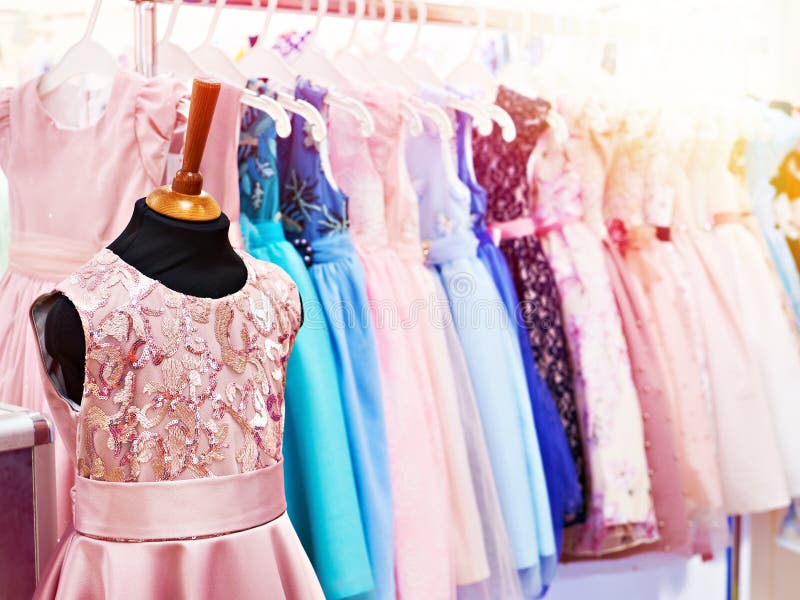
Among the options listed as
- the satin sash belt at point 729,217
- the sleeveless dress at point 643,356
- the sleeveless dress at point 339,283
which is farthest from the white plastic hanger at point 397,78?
the satin sash belt at point 729,217

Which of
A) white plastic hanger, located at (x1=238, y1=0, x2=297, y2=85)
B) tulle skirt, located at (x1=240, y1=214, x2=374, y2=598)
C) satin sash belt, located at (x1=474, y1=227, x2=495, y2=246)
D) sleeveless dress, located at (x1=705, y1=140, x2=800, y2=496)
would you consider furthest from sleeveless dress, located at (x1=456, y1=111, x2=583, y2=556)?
sleeveless dress, located at (x1=705, y1=140, x2=800, y2=496)

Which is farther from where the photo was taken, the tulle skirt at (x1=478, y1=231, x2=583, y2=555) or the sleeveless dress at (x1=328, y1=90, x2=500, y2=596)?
the tulle skirt at (x1=478, y1=231, x2=583, y2=555)

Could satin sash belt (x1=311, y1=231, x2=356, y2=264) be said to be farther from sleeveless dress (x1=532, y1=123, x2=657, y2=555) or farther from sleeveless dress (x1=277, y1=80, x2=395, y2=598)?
sleeveless dress (x1=532, y1=123, x2=657, y2=555)

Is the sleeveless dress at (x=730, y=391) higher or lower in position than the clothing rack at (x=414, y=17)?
lower

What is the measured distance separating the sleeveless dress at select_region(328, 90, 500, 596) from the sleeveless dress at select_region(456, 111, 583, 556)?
19cm

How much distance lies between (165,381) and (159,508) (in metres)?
0.14

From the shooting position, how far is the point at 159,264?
3.43 feet

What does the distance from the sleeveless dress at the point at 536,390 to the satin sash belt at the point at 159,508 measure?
84 centimetres

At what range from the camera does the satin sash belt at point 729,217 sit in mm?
2084

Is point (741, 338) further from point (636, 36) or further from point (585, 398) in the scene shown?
point (636, 36)

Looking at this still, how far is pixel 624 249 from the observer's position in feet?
6.56

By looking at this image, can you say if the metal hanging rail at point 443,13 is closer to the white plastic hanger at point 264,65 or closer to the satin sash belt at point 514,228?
the white plastic hanger at point 264,65

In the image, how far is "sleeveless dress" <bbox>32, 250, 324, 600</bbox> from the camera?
39.2 inches

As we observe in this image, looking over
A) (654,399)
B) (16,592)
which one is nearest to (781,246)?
(654,399)
